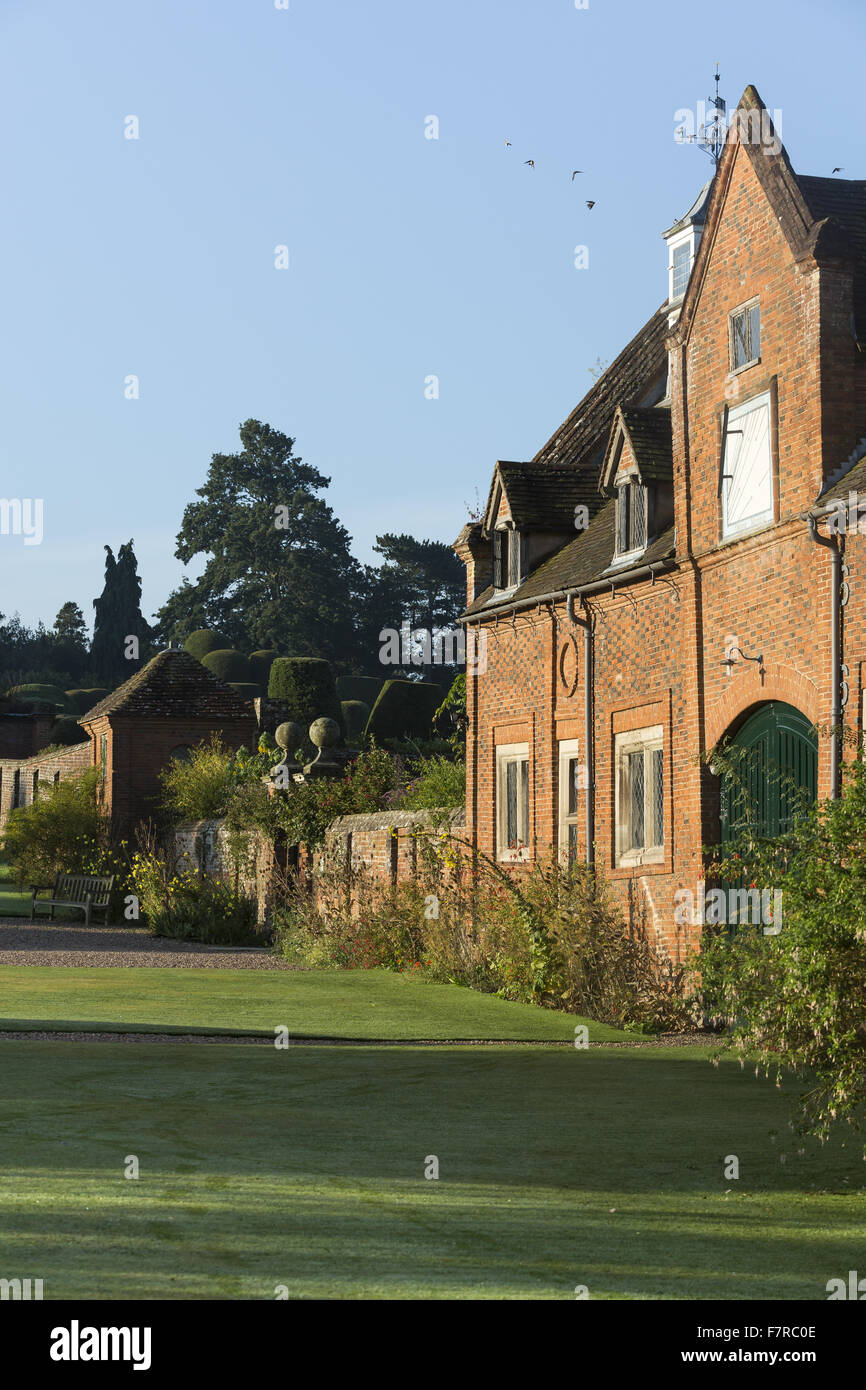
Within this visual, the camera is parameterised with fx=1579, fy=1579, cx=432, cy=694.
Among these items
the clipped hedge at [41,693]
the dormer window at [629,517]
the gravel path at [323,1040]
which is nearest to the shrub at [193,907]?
the dormer window at [629,517]

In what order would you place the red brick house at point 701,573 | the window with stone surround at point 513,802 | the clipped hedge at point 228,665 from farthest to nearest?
the clipped hedge at point 228,665, the window with stone surround at point 513,802, the red brick house at point 701,573

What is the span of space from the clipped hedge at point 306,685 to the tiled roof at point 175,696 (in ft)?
64.6

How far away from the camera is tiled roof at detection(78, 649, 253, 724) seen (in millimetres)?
40094

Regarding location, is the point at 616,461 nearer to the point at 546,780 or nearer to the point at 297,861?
the point at 546,780

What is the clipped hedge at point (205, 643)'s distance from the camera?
252ft

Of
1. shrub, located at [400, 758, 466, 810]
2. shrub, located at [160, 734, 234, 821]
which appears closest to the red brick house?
shrub, located at [400, 758, 466, 810]

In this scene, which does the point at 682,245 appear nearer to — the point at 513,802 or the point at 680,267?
the point at 680,267

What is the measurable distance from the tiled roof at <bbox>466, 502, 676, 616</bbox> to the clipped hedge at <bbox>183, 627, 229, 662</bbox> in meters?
54.6

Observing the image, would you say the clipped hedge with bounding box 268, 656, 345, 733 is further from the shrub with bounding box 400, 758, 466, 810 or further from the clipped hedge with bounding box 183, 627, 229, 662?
the shrub with bounding box 400, 758, 466, 810

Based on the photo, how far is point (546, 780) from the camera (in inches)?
820

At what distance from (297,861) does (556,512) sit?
8880 mm

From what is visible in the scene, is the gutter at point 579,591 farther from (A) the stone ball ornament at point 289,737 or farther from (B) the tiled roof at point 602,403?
(A) the stone ball ornament at point 289,737

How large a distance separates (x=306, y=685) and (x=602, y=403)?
38.9m
